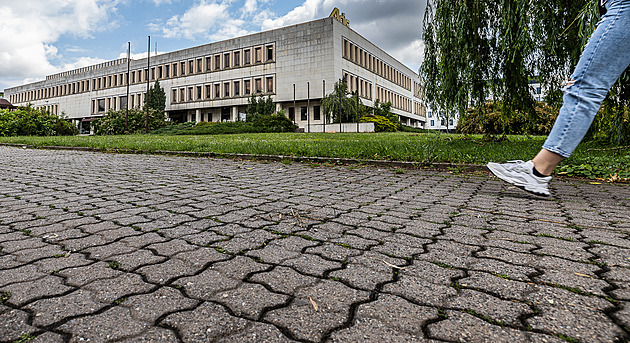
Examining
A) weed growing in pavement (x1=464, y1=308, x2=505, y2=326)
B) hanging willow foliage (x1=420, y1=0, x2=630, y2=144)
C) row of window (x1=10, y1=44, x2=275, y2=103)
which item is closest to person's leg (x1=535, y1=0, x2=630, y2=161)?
weed growing in pavement (x1=464, y1=308, x2=505, y2=326)

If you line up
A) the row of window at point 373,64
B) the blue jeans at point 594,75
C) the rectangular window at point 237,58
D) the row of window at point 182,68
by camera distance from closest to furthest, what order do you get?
the blue jeans at point 594,75 → the row of window at point 373,64 → the row of window at point 182,68 → the rectangular window at point 237,58

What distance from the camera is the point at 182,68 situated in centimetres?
6359

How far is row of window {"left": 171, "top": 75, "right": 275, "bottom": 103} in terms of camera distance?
5528 centimetres

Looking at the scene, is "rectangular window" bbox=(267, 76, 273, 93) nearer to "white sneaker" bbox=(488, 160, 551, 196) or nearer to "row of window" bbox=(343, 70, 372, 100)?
"row of window" bbox=(343, 70, 372, 100)

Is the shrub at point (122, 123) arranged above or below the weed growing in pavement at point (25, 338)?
above

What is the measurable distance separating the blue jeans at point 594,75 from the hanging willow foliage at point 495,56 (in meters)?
5.34

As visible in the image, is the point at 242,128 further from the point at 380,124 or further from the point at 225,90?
the point at 225,90

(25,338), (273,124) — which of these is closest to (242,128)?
(273,124)

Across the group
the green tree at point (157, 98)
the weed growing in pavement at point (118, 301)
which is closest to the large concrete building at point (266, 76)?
the green tree at point (157, 98)

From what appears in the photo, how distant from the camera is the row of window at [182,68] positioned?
56156mm

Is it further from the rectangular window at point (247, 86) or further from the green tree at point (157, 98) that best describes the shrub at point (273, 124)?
the green tree at point (157, 98)

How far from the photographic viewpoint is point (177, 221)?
3.29 m

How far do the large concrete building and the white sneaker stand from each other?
1747 inches

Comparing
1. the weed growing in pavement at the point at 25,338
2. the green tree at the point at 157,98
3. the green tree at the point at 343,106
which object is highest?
the green tree at the point at 157,98
